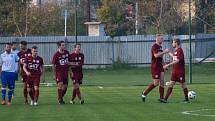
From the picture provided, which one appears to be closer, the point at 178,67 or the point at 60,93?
the point at 60,93

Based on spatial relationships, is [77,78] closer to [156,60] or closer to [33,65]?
[33,65]

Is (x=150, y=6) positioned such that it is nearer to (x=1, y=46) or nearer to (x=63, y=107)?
(x=1, y=46)

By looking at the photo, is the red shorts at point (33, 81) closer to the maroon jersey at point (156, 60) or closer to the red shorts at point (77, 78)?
the red shorts at point (77, 78)

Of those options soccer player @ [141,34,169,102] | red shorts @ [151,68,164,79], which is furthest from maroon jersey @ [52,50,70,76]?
red shorts @ [151,68,164,79]

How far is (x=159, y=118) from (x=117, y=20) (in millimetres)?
50263

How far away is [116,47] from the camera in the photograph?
49469 mm

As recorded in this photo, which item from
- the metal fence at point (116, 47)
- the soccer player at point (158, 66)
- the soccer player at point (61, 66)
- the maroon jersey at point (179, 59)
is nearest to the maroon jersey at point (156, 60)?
the soccer player at point (158, 66)

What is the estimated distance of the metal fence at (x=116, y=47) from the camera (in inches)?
1909

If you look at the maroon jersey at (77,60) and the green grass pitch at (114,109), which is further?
the maroon jersey at (77,60)

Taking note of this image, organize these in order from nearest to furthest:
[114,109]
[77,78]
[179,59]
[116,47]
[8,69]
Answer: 1. [114,109]
2. [179,59]
3. [77,78]
4. [8,69]
5. [116,47]

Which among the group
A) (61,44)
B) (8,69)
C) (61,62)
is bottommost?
(8,69)

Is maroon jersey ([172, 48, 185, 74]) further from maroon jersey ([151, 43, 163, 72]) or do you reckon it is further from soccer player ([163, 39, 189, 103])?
maroon jersey ([151, 43, 163, 72])

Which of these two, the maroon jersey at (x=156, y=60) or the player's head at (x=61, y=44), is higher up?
the player's head at (x=61, y=44)

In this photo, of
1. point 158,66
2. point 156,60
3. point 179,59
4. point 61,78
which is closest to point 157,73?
point 158,66
